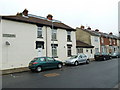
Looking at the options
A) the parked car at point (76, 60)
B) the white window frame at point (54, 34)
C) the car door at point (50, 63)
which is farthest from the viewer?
the white window frame at point (54, 34)

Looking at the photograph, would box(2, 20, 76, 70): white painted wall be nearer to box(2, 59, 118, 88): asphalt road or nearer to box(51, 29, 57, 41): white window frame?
box(51, 29, 57, 41): white window frame

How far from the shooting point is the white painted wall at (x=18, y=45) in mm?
15258

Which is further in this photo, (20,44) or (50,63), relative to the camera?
(20,44)

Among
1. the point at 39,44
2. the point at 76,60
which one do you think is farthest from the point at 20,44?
the point at 76,60

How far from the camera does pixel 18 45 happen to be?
16.3 meters

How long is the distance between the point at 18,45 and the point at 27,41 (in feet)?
4.70

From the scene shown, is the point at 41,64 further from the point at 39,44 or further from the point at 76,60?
the point at 76,60

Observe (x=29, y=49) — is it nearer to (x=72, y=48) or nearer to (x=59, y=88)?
(x=72, y=48)

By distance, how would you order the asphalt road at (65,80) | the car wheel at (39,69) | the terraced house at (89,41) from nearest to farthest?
the asphalt road at (65,80) < the car wheel at (39,69) < the terraced house at (89,41)

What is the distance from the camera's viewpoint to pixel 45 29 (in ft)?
64.7

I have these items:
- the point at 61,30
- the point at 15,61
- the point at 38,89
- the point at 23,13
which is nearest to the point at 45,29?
the point at 61,30

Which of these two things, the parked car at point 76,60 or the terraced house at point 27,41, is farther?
the parked car at point 76,60

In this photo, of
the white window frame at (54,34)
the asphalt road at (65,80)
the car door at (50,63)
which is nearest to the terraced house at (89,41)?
the white window frame at (54,34)

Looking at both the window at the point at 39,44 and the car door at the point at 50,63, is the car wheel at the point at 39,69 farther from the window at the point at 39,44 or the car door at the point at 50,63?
the window at the point at 39,44
